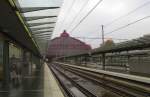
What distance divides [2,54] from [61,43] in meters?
99.4

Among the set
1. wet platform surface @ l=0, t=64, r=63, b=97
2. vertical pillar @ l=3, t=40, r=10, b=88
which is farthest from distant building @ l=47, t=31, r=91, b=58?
vertical pillar @ l=3, t=40, r=10, b=88

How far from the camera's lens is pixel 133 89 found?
21.9 m

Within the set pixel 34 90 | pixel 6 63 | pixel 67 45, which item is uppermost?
pixel 67 45

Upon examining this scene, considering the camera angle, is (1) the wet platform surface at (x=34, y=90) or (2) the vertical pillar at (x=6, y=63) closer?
(1) the wet platform surface at (x=34, y=90)

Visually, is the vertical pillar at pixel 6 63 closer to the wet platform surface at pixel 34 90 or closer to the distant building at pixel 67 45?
the wet platform surface at pixel 34 90

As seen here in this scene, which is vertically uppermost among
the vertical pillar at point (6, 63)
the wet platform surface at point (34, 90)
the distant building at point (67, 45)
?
the distant building at point (67, 45)

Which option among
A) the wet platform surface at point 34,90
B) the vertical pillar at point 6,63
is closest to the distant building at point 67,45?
the wet platform surface at point 34,90

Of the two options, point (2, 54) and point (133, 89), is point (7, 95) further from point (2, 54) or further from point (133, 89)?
point (133, 89)

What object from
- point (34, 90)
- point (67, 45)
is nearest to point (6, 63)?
point (34, 90)

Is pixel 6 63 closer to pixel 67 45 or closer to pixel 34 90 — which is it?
pixel 34 90

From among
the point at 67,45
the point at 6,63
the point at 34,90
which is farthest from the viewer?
the point at 67,45

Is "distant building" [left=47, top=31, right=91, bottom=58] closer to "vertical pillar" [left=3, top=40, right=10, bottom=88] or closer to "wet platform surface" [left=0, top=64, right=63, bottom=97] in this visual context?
"wet platform surface" [left=0, top=64, right=63, bottom=97]

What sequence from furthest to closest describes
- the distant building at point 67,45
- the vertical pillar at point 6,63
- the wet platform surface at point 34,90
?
the distant building at point 67,45
the vertical pillar at point 6,63
the wet platform surface at point 34,90

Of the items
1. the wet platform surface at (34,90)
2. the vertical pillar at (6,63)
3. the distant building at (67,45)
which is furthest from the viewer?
the distant building at (67,45)
